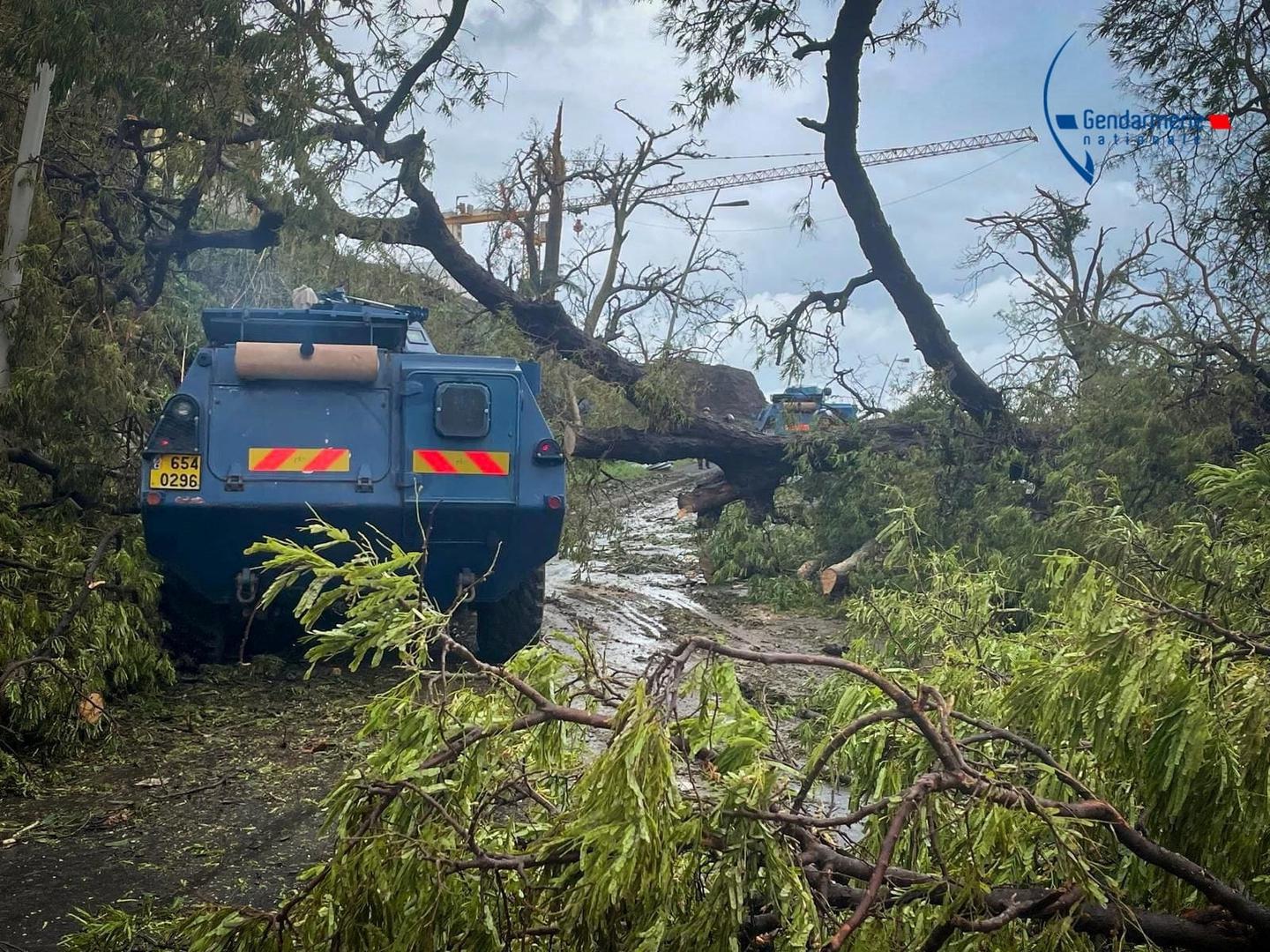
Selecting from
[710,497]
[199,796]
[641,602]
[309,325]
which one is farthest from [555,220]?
[199,796]

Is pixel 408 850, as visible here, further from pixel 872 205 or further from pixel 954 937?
pixel 872 205

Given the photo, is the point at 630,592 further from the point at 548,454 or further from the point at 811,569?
the point at 548,454

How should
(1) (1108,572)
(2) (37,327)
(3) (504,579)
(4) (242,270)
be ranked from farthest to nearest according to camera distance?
(4) (242,270) → (2) (37,327) → (3) (504,579) → (1) (1108,572)

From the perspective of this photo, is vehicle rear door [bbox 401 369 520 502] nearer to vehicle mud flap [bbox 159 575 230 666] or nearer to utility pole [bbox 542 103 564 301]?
vehicle mud flap [bbox 159 575 230 666]

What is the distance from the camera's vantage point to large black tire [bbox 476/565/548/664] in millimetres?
7727

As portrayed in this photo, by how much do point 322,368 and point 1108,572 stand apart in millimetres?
4683

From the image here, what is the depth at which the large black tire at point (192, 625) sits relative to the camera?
284 inches

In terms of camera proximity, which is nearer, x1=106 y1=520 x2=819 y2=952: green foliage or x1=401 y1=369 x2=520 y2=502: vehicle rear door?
x1=106 y1=520 x2=819 y2=952: green foliage

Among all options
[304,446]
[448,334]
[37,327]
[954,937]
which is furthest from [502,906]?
[448,334]

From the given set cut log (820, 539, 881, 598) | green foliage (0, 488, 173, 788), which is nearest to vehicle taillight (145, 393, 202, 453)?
green foliage (0, 488, 173, 788)

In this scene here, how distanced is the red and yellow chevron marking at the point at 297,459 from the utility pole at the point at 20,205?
8.39 feet

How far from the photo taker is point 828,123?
10961mm

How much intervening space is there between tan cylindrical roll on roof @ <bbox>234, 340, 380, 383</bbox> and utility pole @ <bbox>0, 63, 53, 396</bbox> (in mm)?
2430

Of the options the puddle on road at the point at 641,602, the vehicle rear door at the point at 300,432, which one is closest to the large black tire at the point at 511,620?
the puddle on road at the point at 641,602
